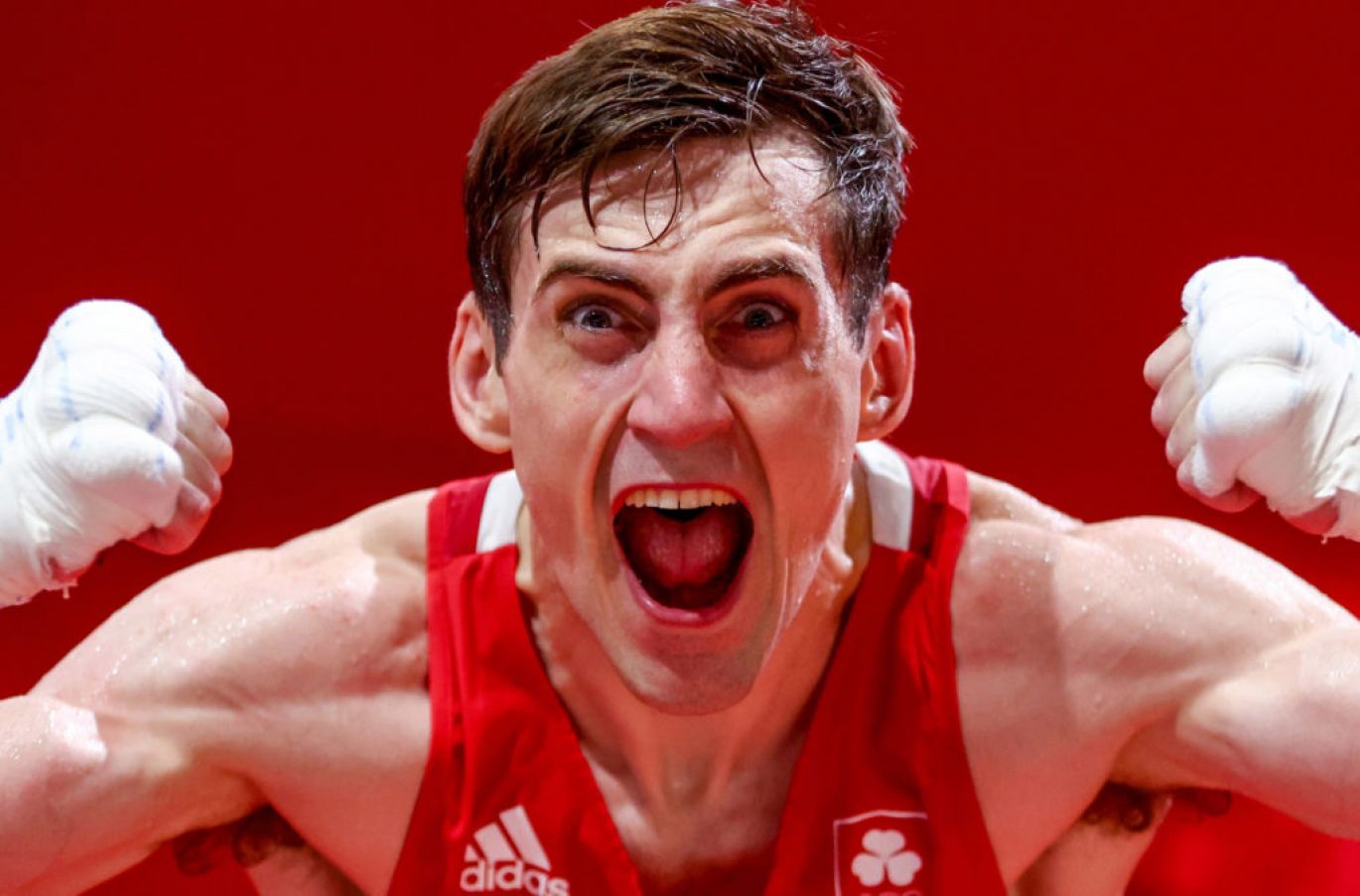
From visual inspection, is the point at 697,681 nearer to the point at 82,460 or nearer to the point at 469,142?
the point at 82,460

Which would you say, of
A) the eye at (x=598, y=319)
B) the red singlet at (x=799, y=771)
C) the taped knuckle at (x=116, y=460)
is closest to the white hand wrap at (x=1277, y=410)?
the red singlet at (x=799, y=771)

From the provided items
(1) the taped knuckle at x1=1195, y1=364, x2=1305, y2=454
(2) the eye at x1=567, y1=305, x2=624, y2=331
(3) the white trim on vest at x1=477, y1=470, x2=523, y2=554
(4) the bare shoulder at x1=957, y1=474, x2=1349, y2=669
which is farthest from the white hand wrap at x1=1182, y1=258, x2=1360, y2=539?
(3) the white trim on vest at x1=477, y1=470, x2=523, y2=554

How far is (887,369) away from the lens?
1.06 meters

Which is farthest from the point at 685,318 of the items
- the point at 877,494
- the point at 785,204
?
the point at 877,494

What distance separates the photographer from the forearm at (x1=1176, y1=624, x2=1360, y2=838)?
97 centimetres

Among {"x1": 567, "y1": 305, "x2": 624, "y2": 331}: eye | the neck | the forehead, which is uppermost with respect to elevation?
the forehead

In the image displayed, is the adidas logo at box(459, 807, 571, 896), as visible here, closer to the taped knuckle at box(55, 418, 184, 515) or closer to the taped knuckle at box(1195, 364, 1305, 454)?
the taped knuckle at box(55, 418, 184, 515)

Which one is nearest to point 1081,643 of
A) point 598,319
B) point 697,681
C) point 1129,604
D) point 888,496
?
point 1129,604

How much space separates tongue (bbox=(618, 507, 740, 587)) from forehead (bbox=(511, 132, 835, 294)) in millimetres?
168

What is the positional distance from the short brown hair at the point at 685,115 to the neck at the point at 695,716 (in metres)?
0.17

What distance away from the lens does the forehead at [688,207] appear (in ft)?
2.98

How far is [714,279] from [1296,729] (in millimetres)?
427

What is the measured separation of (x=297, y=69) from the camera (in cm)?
141

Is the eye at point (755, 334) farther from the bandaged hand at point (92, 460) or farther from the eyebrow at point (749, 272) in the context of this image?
the bandaged hand at point (92, 460)
